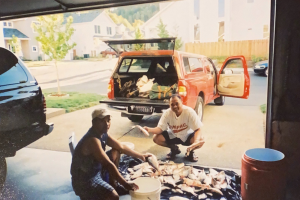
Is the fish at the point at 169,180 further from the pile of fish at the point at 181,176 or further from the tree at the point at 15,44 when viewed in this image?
the tree at the point at 15,44

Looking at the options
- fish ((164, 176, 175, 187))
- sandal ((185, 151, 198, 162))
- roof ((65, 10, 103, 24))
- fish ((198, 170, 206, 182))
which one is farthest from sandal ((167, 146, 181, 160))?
roof ((65, 10, 103, 24))

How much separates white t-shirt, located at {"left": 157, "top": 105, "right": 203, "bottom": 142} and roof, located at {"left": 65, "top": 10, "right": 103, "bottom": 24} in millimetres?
1434

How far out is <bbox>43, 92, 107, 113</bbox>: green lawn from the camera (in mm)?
2990

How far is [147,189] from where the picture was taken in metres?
2.48

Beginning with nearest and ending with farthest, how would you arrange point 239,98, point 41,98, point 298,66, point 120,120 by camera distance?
point 298,66 < point 239,98 < point 120,120 < point 41,98

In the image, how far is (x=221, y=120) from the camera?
9.16ft

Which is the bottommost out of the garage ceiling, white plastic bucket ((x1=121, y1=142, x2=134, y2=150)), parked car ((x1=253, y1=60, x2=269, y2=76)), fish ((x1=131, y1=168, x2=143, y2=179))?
fish ((x1=131, y1=168, x2=143, y2=179))

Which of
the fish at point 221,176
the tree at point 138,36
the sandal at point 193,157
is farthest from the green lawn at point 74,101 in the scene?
the fish at point 221,176

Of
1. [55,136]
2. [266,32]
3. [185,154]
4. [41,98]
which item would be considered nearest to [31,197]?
[55,136]

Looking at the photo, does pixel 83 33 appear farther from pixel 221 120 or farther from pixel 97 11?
pixel 221 120

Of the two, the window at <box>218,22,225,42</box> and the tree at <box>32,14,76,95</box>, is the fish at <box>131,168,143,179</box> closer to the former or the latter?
the tree at <box>32,14,76,95</box>

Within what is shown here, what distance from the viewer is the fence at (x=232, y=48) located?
8.14 feet

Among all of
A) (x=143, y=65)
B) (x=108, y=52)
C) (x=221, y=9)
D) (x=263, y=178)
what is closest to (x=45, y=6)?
(x=108, y=52)

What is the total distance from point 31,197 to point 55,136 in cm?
76
